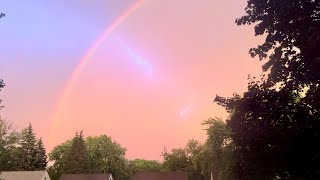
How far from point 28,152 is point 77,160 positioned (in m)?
12.2

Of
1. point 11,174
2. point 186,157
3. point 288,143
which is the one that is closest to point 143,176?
point 11,174

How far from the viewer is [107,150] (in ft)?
405

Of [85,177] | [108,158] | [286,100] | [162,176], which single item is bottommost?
[286,100]

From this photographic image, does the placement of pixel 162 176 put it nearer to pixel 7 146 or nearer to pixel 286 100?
pixel 7 146

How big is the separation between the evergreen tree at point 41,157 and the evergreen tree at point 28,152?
2.88 ft

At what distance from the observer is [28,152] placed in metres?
103

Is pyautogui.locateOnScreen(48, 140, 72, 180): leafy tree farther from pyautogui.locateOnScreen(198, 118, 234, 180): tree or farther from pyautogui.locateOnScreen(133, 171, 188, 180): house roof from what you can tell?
pyautogui.locateOnScreen(198, 118, 234, 180): tree

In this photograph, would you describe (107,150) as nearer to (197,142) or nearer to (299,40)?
(197,142)

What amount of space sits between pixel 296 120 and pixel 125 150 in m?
112

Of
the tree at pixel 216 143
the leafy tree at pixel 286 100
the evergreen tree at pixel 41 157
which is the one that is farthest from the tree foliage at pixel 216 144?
the evergreen tree at pixel 41 157

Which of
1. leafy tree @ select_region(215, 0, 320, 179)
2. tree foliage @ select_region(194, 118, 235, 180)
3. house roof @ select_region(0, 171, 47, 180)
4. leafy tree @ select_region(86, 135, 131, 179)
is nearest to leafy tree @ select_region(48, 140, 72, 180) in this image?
leafy tree @ select_region(86, 135, 131, 179)

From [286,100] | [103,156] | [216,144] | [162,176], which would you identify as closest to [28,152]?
[103,156]

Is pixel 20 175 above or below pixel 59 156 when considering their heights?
below

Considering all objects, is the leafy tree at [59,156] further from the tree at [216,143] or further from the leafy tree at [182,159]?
the tree at [216,143]
